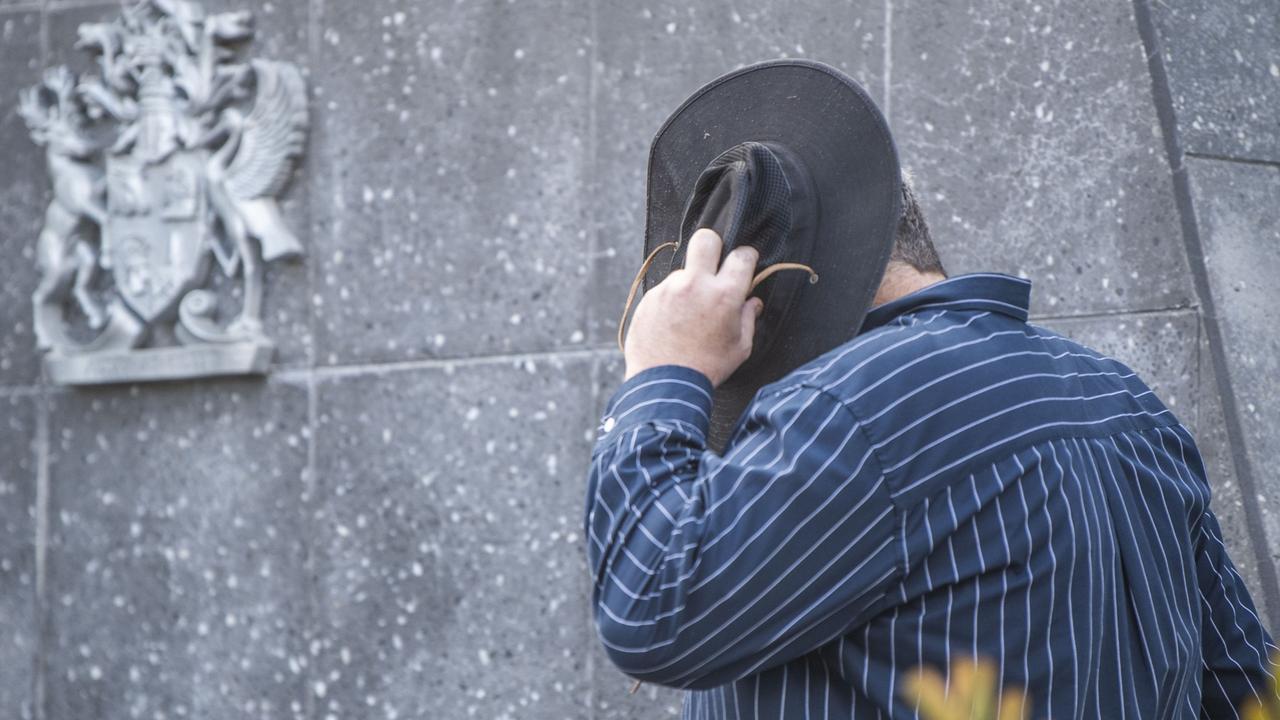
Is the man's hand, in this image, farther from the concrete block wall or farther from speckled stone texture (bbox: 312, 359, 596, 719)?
speckled stone texture (bbox: 312, 359, 596, 719)

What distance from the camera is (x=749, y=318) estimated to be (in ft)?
6.55

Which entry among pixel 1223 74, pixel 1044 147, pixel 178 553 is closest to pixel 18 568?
pixel 178 553

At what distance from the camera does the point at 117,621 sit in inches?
167

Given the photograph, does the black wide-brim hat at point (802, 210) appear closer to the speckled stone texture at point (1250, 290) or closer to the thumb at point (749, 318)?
the thumb at point (749, 318)

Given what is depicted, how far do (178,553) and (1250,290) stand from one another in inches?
114

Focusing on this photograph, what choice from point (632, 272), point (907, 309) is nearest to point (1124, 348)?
point (632, 272)

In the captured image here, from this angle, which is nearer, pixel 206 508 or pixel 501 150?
pixel 501 150

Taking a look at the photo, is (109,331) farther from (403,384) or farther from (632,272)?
(632,272)

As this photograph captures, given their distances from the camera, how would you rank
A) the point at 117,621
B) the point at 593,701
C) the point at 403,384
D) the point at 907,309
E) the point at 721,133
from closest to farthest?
the point at 907,309, the point at 721,133, the point at 593,701, the point at 403,384, the point at 117,621

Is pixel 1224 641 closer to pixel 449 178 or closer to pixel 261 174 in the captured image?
pixel 449 178

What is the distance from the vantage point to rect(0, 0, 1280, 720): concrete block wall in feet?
10.8

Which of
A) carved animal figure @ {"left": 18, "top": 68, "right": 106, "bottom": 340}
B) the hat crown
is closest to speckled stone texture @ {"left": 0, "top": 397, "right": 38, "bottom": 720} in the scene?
carved animal figure @ {"left": 18, "top": 68, "right": 106, "bottom": 340}

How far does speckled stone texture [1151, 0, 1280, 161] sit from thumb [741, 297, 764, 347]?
65.8 inches

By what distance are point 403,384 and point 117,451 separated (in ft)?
3.19
